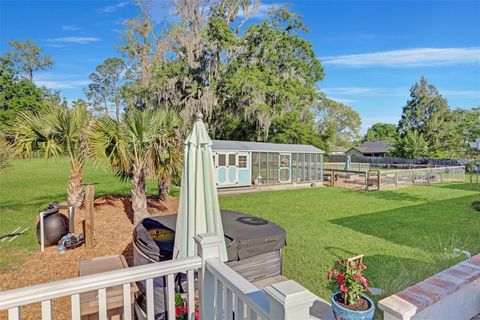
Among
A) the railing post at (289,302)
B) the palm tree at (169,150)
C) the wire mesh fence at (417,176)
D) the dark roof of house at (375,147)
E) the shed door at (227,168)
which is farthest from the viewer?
the dark roof of house at (375,147)

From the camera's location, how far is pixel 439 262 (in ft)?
13.4

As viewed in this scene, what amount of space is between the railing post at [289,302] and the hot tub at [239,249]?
1.89 metres

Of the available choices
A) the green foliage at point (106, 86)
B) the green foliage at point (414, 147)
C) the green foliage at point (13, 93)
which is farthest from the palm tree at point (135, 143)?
the green foliage at point (106, 86)

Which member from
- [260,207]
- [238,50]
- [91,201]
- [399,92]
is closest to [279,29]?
[238,50]

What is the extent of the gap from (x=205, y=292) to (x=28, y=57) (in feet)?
158

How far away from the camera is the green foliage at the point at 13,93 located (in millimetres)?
33344

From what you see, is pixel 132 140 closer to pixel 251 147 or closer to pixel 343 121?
pixel 251 147

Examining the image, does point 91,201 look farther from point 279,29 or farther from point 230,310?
point 279,29

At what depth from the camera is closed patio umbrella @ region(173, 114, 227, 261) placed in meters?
2.70

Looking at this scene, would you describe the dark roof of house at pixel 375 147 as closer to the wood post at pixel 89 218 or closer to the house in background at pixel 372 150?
the house in background at pixel 372 150

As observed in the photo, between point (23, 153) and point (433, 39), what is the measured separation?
1978 cm

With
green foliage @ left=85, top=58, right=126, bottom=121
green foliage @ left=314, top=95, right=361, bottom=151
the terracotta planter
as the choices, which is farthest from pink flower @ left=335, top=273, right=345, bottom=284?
green foliage @ left=85, top=58, right=126, bottom=121

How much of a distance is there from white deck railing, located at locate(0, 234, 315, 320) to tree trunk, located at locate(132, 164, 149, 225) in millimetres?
4585

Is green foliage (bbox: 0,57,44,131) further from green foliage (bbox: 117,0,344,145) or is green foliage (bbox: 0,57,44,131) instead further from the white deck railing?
the white deck railing
